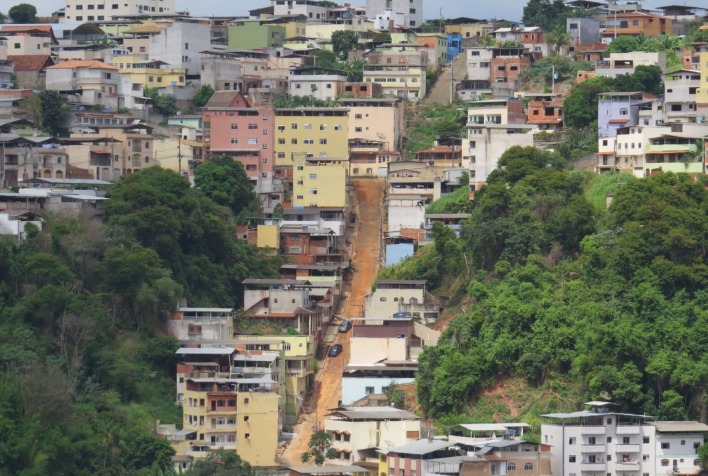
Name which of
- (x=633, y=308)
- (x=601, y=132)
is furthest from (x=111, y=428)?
(x=601, y=132)

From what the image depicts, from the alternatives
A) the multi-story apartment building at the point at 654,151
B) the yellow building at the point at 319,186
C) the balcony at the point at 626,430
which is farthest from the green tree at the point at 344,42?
the balcony at the point at 626,430

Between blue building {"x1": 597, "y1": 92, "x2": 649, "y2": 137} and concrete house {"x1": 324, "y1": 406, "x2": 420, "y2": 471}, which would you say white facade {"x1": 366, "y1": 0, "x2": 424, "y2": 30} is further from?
concrete house {"x1": 324, "y1": 406, "x2": 420, "y2": 471}

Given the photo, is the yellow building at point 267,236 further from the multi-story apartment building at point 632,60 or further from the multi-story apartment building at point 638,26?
the multi-story apartment building at point 638,26

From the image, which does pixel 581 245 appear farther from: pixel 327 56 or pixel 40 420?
pixel 327 56

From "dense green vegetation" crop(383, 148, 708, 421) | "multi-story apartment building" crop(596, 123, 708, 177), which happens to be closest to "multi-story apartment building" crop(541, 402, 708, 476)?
"dense green vegetation" crop(383, 148, 708, 421)

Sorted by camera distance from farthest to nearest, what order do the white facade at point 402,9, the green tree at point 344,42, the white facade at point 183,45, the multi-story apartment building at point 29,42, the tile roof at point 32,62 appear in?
1. the white facade at point 402,9
2. the green tree at point 344,42
3. the white facade at point 183,45
4. the multi-story apartment building at point 29,42
5. the tile roof at point 32,62

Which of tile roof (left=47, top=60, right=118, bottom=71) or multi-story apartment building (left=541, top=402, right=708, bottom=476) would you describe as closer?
multi-story apartment building (left=541, top=402, right=708, bottom=476)
